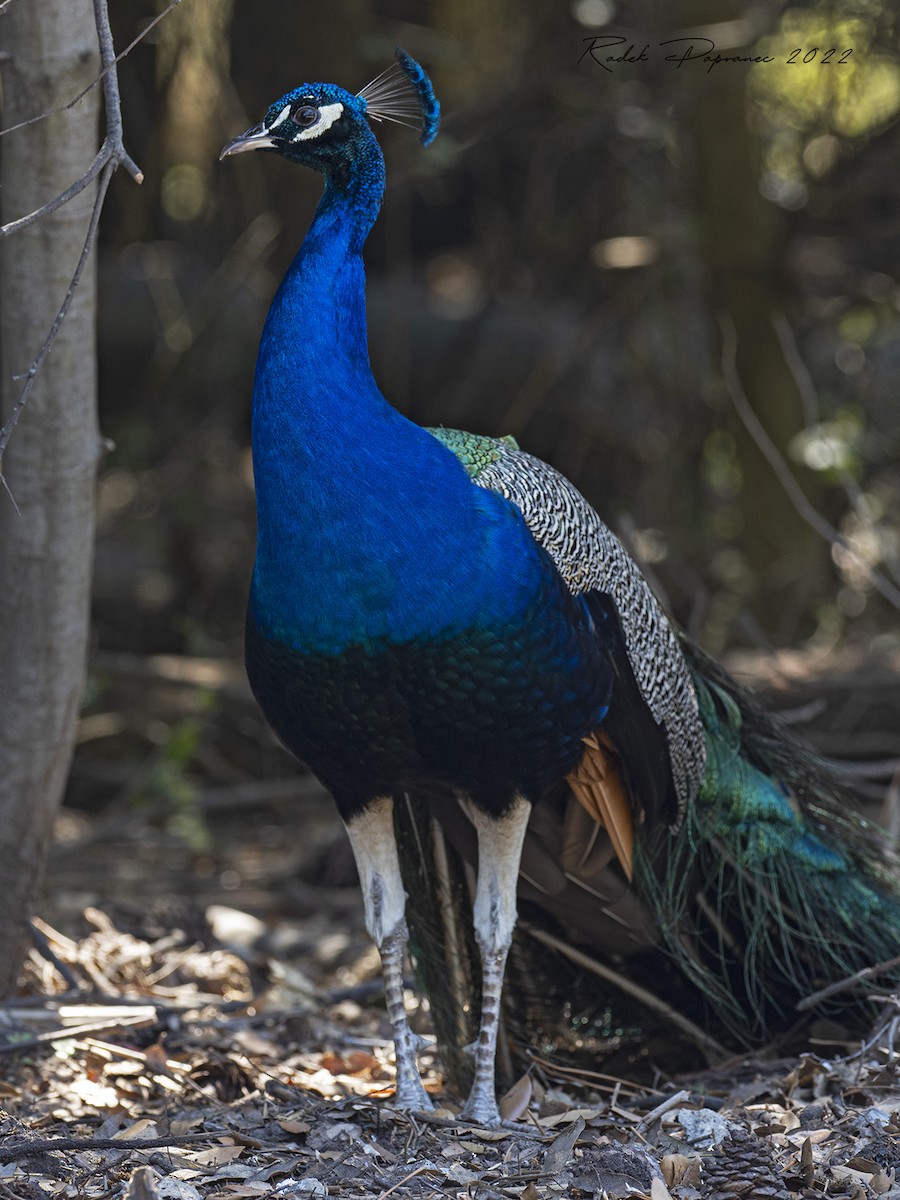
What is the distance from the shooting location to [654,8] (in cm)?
597

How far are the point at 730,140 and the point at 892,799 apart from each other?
3.15 meters

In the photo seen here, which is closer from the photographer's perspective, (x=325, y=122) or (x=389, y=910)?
(x=325, y=122)

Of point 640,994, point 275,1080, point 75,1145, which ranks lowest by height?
point 640,994

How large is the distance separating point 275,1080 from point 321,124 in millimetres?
1920

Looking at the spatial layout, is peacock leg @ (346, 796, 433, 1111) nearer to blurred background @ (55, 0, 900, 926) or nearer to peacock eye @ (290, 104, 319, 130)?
peacock eye @ (290, 104, 319, 130)

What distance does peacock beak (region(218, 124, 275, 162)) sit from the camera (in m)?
2.76

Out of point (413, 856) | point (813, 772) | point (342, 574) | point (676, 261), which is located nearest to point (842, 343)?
point (676, 261)

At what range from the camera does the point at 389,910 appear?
3.07 metres

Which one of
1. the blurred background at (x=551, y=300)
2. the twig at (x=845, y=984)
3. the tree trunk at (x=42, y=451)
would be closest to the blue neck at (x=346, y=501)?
the tree trunk at (x=42, y=451)

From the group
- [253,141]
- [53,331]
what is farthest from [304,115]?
[53,331]

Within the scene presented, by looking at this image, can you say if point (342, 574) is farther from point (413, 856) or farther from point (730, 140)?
point (730, 140)

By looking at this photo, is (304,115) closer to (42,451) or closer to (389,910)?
(42,451)

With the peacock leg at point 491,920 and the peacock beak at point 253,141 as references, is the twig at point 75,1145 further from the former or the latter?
the peacock beak at point 253,141

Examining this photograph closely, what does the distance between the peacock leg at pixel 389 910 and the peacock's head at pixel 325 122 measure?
1295mm
